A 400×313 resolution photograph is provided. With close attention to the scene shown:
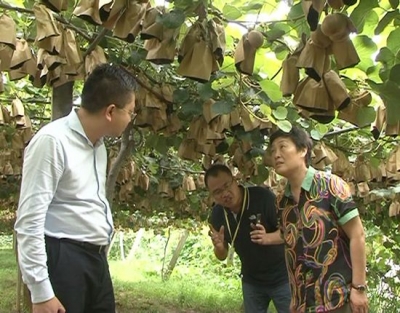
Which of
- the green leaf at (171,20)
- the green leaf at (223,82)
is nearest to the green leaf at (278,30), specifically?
the green leaf at (171,20)

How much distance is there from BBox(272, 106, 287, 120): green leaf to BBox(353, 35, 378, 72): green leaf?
703 mm

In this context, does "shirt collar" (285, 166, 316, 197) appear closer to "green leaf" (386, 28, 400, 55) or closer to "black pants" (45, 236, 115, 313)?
"black pants" (45, 236, 115, 313)

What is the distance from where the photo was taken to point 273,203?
3469mm

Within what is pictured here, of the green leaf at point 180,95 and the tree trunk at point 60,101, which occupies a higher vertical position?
the green leaf at point 180,95

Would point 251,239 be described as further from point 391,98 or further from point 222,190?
point 391,98

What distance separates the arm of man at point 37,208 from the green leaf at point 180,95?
0.96 m

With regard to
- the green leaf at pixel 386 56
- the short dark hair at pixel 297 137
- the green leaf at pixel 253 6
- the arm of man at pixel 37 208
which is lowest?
the arm of man at pixel 37 208

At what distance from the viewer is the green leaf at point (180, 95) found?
9.50 feet

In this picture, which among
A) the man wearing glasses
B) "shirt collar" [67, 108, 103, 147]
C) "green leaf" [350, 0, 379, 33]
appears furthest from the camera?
the man wearing glasses

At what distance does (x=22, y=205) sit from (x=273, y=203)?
5.97 feet

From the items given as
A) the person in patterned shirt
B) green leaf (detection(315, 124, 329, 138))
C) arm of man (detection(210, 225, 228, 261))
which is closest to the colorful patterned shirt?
the person in patterned shirt

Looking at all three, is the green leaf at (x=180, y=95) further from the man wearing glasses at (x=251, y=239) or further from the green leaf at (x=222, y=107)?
the man wearing glasses at (x=251, y=239)

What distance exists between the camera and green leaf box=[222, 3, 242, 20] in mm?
2006

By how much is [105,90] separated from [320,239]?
1.17 m
